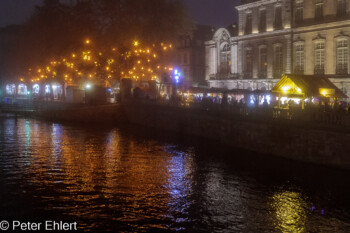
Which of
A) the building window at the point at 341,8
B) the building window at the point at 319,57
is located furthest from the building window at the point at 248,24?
the building window at the point at 341,8

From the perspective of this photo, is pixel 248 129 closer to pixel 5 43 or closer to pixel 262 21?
pixel 262 21

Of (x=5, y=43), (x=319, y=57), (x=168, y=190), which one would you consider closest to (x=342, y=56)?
(x=319, y=57)

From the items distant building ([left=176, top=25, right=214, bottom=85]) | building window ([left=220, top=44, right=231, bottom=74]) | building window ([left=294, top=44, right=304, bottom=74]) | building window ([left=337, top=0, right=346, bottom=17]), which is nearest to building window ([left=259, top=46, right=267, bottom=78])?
building window ([left=294, top=44, right=304, bottom=74])

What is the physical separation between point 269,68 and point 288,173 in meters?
29.4

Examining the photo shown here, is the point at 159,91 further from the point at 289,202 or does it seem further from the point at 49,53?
the point at 289,202

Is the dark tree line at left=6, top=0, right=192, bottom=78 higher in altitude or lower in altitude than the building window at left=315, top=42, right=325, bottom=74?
higher

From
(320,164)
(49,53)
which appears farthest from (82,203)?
(49,53)

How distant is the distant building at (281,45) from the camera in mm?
40250

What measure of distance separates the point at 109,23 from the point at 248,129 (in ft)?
82.8

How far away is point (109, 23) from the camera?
146 feet

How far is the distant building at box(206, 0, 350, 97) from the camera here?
40.2 m

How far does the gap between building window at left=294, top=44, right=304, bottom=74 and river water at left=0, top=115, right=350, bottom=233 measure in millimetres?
21368

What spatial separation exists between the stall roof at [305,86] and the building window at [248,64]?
18.0 meters

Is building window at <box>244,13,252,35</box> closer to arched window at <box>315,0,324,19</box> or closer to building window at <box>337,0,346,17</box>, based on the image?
arched window at <box>315,0,324,19</box>
